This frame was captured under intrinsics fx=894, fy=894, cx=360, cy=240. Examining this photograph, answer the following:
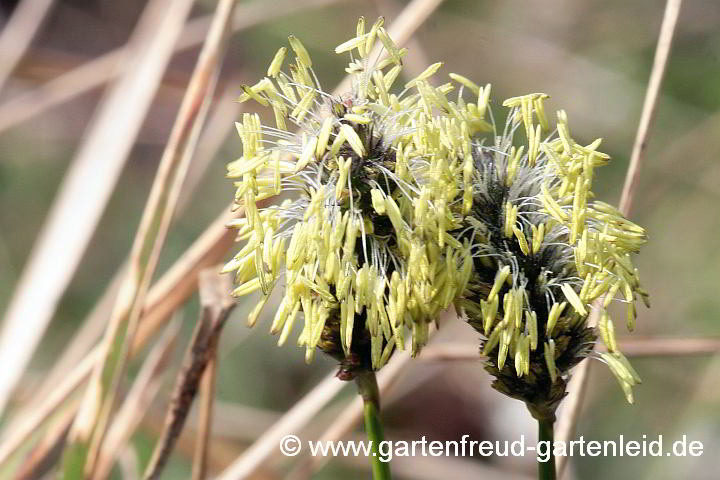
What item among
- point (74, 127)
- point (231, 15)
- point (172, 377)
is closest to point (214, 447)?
point (172, 377)

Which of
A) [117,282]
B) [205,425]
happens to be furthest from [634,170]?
[117,282]

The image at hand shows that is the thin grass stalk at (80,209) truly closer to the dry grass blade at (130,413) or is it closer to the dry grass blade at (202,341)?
the dry grass blade at (130,413)

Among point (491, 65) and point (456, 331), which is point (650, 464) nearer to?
point (456, 331)

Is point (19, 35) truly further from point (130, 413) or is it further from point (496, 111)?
point (496, 111)

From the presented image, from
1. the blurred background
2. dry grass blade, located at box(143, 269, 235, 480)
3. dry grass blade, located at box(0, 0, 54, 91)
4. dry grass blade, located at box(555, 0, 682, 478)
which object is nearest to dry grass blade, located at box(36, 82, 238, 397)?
the blurred background

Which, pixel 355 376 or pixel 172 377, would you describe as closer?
pixel 355 376

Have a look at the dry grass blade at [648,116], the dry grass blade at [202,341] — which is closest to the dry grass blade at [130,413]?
the dry grass blade at [202,341]
